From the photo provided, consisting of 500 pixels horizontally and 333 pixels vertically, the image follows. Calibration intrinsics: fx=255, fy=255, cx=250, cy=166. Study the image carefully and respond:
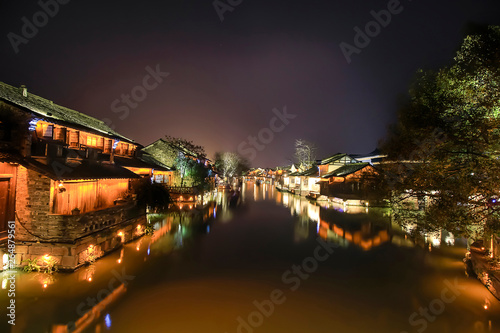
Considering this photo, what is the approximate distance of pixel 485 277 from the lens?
10.0 metres

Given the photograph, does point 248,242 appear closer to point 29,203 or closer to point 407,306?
point 407,306

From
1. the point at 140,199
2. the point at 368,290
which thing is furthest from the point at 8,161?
the point at 368,290

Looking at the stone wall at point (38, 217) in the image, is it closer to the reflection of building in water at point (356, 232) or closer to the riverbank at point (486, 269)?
the reflection of building in water at point (356, 232)

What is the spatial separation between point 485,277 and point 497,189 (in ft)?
17.5

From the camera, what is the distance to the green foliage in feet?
32.4

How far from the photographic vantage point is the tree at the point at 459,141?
24.6ft

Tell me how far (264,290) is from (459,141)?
8.44m

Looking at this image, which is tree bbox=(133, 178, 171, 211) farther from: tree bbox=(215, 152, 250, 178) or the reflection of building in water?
tree bbox=(215, 152, 250, 178)

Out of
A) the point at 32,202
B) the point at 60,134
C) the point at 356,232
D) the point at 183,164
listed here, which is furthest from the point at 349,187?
the point at 32,202

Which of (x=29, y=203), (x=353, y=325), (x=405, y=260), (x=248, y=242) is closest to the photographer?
(x=353, y=325)

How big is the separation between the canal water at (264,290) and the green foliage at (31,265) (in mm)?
268

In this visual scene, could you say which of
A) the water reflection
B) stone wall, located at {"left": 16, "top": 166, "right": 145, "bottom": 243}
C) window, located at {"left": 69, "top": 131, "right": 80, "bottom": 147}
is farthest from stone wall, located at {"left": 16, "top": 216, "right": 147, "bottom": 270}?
the water reflection

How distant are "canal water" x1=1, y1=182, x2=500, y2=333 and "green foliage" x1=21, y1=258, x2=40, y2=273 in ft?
0.88

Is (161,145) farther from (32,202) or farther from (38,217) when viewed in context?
(38,217)
